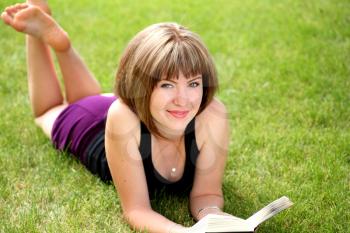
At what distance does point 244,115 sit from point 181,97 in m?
1.56

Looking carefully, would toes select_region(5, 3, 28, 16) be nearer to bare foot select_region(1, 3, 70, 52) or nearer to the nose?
bare foot select_region(1, 3, 70, 52)

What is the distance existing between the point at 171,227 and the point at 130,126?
1.70ft

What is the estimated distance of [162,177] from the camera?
2.69 metres

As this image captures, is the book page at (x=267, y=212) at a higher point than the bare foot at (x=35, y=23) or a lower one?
lower

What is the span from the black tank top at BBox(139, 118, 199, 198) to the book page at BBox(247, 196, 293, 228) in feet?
1.92

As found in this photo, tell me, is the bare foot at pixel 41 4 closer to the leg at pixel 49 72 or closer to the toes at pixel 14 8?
the leg at pixel 49 72

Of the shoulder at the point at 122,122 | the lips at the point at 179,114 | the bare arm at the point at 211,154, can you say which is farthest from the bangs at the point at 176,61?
the bare arm at the point at 211,154

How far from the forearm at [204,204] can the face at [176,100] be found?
42 cm

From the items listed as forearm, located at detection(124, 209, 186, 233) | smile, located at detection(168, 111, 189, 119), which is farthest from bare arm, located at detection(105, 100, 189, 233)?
smile, located at detection(168, 111, 189, 119)

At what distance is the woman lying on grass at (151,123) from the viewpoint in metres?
2.32

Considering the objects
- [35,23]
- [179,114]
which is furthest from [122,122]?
[35,23]

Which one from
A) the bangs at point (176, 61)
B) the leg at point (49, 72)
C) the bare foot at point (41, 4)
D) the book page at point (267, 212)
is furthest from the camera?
the bare foot at point (41, 4)

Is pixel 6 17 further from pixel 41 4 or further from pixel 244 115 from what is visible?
pixel 244 115

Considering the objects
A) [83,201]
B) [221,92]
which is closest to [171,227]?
[83,201]
